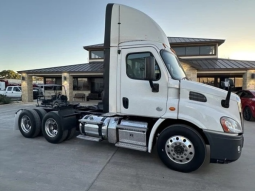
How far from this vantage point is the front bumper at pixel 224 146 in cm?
321

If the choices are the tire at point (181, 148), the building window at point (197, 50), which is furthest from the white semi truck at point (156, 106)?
the building window at point (197, 50)

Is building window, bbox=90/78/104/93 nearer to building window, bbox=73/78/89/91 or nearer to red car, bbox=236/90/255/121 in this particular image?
building window, bbox=73/78/89/91

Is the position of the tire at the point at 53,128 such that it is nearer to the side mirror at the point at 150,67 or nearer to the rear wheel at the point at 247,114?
the side mirror at the point at 150,67

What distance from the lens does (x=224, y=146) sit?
3254 mm

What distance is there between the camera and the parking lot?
3.01 metres

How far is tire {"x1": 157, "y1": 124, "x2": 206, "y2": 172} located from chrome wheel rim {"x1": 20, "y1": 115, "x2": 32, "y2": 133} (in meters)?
4.82

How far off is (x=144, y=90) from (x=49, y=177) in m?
2.70

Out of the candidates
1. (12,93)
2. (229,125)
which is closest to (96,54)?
(12,93)

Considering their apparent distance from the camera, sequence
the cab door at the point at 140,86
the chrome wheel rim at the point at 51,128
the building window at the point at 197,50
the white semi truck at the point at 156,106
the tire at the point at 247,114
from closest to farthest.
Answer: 1. the white semi truck at the point at 156,106
2. the cab door at the point at 140,86
3. the chrome wheel rim at the point at 51,128
4. the tire at the point at 247,114
5. the building window at the point at 197,50

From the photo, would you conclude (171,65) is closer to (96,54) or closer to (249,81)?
(249,81)

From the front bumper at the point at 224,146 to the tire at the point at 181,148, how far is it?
193mm

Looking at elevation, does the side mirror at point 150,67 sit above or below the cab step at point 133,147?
above

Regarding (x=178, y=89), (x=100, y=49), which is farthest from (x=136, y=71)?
(x=100, y=49)

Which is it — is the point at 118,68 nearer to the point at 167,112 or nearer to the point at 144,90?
the point at 144,90
